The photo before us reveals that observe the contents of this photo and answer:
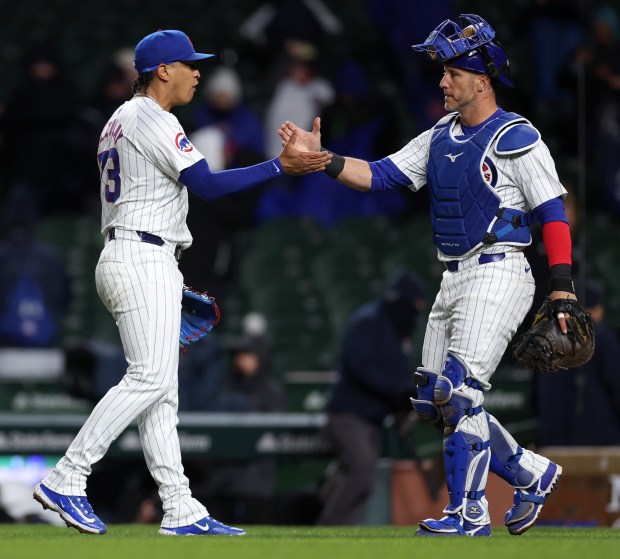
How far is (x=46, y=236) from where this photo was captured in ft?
42.5

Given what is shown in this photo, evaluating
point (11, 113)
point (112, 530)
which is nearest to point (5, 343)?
point (11, 113)

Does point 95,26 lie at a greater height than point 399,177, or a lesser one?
greater

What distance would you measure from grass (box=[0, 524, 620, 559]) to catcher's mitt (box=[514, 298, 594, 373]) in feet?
2.20

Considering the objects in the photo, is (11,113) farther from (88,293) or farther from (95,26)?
(95,26)

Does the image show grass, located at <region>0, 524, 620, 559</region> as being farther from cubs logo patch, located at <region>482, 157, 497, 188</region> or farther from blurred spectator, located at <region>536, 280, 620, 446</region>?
blurred spectator, located at <region>536, 280, 620, 446</region>

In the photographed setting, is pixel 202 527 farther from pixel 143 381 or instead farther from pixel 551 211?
pixel 551 211

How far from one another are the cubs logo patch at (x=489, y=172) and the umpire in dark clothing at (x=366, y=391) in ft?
10.8

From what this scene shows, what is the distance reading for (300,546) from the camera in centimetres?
535

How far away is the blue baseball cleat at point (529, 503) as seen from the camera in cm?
607

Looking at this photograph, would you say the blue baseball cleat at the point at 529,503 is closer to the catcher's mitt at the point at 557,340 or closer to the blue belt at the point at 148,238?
the catcher's mitt at the point at 557,340

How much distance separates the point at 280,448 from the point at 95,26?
756cm

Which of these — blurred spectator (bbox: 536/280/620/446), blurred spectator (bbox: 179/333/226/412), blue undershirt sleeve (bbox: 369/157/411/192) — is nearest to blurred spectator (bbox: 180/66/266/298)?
blurred spectator (bbox: 179/333/226/412)

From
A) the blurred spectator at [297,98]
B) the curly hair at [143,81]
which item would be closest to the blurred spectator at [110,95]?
the blurred spectator at [297,98]

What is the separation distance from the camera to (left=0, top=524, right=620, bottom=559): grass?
4.91 meters
